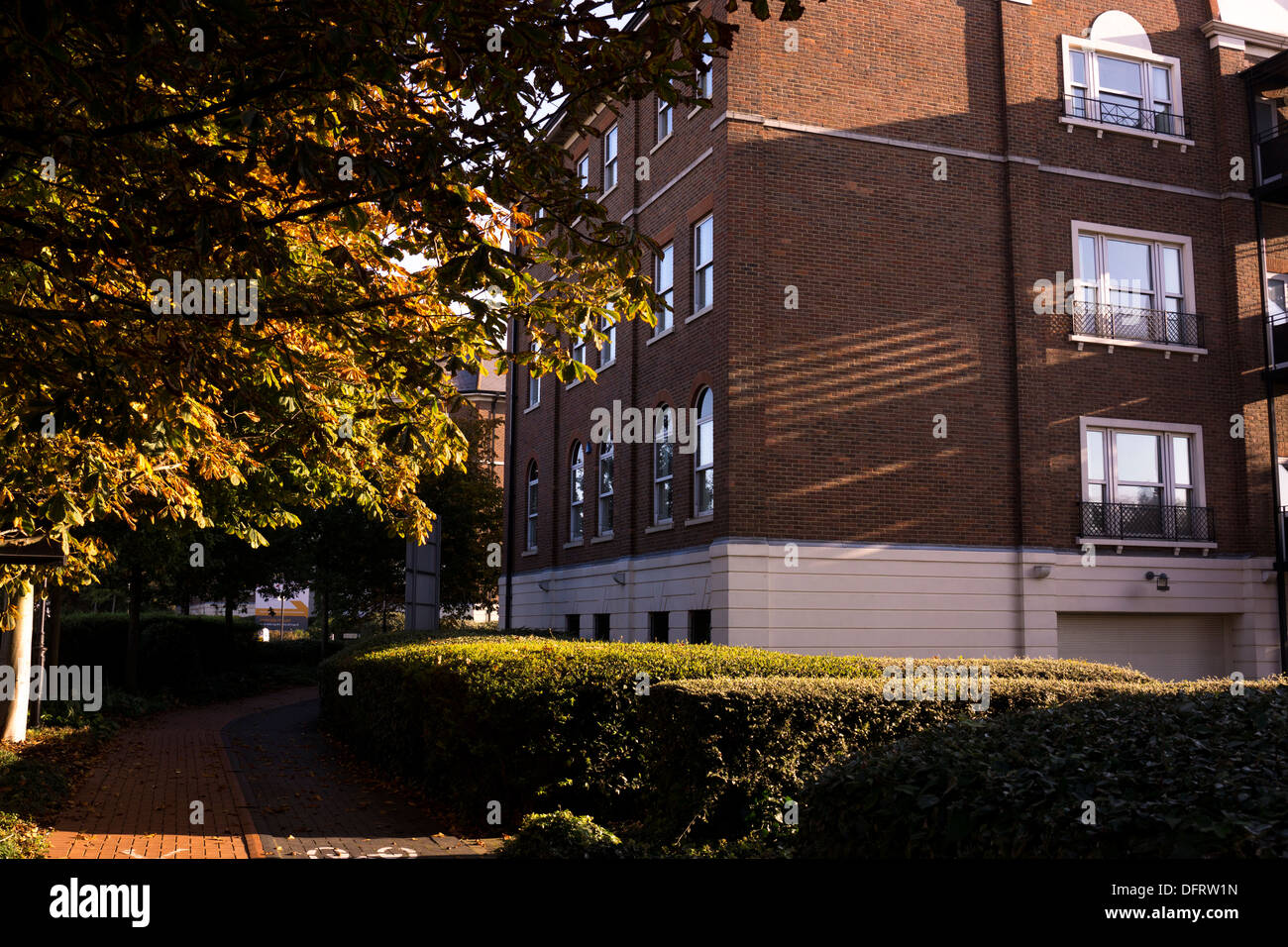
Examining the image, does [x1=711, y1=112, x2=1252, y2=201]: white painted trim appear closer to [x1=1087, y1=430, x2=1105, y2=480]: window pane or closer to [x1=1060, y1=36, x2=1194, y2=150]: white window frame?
[x1=1060, y1=36, x2=1194, y2=150]: white window frame

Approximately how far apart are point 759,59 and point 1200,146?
31.5 feet

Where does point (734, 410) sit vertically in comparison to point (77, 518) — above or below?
above

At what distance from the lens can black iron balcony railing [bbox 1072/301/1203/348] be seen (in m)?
21.4

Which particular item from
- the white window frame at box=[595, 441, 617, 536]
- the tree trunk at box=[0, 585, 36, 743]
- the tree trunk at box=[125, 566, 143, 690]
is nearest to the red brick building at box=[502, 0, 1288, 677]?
the white window frame at box=[595, 441, 617, 536]

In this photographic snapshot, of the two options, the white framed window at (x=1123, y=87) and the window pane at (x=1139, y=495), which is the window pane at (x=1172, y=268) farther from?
the window pane at (x=1139, y=495)

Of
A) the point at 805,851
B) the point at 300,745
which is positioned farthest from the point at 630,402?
the point at 805,851

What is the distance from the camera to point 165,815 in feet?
38.5

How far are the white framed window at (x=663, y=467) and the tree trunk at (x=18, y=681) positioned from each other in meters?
10.9

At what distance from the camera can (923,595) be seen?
19.5 meters

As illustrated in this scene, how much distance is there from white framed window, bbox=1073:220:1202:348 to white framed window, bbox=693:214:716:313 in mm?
6871

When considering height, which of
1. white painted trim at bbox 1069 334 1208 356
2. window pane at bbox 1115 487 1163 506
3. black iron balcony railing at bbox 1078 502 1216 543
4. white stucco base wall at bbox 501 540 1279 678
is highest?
white painted trim at bbox 1069 334 1208 356

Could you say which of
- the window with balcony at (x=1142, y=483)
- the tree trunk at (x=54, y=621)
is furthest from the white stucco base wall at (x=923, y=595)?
the tree trunk at (x=54, y=621)

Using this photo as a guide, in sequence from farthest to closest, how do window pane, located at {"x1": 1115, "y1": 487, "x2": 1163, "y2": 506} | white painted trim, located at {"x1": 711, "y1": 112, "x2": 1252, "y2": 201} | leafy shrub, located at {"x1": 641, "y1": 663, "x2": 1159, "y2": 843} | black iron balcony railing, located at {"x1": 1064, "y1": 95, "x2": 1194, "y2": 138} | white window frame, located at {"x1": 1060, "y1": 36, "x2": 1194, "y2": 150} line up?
black iron balcony railing, located at {"x1": 1064, "y1": 95, "x2": 1194, "y2": 138} → white window frame, located at {"x1": 1060, "y1": 36, "x2": 1194, "y2": 150} → window pane, located at {"x1": 1115, "y1": 487, "x2": 1163, "y2": 506} → white painted trim, located at {"x1": 711, "y1": 112, "x2": 1252, "y2": 201} → leafy shrub, located at {"x1": 641, "y1": 663, "x2": 1159, "y2": 843}
